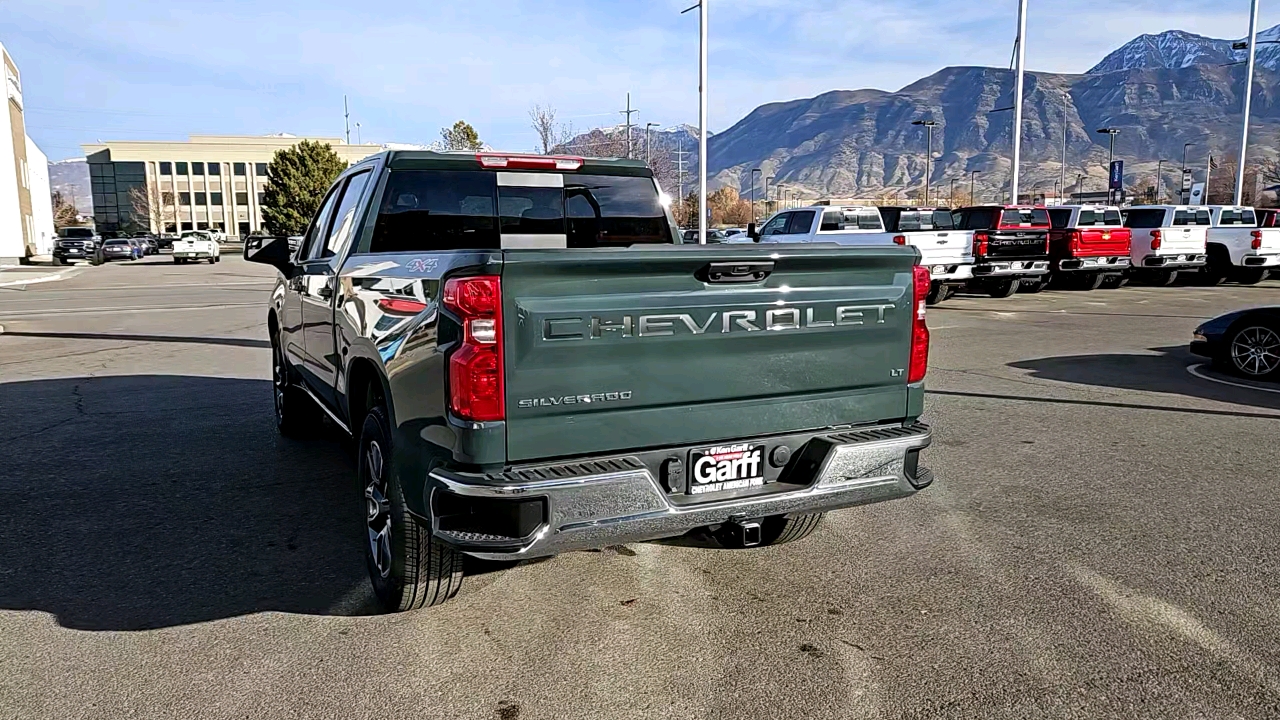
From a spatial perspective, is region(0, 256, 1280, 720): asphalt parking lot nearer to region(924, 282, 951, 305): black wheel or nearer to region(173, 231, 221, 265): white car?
region(924, 282, 951, 305): black wheel

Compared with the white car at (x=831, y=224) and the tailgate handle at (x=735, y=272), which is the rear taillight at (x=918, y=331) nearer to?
the tailgate handle at (x=735, y=272)

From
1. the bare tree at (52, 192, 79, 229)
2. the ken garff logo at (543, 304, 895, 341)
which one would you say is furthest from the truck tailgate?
the bare tree at (52, 192, 79, 229)

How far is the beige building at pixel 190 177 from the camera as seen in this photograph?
110750mm

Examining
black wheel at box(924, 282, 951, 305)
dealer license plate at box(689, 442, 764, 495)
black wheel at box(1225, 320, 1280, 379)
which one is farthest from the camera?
black wheel at box(924, 282, 951, 305)

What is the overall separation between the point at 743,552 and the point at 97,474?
175 inches

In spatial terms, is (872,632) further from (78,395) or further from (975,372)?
(78,395)

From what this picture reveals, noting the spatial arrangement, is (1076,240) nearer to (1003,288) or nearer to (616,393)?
(1003,288)

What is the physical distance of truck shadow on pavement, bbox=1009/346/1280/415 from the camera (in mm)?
8898

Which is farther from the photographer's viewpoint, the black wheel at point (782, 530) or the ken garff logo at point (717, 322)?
the black wheel at point (782, 530)

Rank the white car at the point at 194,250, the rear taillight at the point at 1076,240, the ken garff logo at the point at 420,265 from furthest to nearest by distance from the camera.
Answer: the white car at the point at 194,250, the rear taillight at the point at 1076,240, the ken garff logo at the point at 420,265

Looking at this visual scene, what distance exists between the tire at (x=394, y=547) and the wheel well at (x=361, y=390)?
0.13m

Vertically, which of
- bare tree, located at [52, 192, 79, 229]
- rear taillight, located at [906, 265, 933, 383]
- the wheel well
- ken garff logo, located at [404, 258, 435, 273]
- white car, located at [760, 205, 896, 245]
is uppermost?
bare tree, located at [52, 192, 79, 229]

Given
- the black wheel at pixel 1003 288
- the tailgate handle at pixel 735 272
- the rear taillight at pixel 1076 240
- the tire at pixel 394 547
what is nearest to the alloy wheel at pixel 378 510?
the tire at pixel 394 547

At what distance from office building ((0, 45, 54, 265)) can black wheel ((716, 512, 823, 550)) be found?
5551 centimetres
